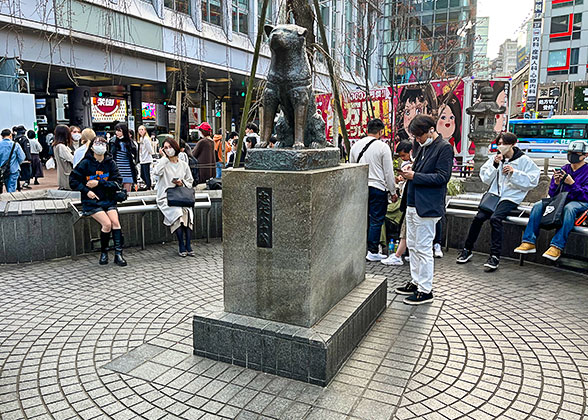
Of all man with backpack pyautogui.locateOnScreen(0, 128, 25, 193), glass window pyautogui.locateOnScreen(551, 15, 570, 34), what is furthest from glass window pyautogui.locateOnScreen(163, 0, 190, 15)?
glass window pyautogui.locateOnScreen(551, 15, 570, 34)

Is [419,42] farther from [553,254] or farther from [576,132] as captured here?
[576,132]

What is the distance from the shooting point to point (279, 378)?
136 inches

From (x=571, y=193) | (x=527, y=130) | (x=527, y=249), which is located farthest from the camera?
Answer: (x=527, y=130)

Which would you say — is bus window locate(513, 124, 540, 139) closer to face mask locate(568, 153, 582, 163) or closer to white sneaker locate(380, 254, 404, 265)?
face mask locate(568, 153, 582, 163)

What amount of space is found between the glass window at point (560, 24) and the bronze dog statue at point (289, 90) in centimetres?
5092

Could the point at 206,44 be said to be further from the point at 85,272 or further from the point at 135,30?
the point at 85,272

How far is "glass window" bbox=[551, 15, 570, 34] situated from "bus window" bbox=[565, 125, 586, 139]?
81.7 ft

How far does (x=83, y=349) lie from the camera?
3975 millimetres

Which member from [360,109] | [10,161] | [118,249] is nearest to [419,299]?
[118,249]

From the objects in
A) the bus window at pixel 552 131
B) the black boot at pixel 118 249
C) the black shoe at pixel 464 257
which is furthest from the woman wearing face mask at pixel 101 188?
the bus window at pixel 552 131

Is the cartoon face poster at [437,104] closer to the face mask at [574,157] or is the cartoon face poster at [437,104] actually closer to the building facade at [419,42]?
the building facade at [419,42]

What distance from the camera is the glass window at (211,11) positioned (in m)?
20.5

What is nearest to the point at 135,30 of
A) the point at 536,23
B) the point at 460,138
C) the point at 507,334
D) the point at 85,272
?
the point at 460,138

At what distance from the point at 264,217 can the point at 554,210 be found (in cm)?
444
